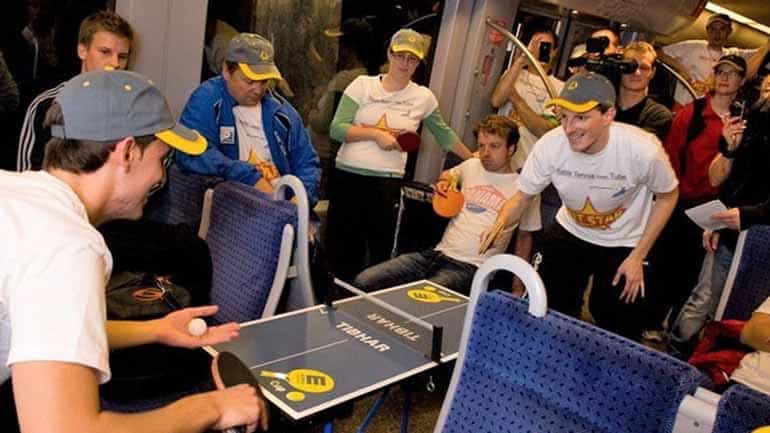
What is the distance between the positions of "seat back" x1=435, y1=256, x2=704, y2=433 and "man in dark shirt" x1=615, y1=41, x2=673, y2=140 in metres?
2.33

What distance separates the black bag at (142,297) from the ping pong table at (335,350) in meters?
0.23

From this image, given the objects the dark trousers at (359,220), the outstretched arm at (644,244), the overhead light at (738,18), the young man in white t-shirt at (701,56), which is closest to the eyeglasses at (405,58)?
the dark trousers at (359,220)

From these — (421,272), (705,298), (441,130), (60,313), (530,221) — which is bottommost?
(421,272)

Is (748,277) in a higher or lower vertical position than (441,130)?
lower

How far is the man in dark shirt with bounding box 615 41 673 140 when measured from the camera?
10.8 feet

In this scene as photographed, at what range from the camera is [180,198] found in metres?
2.55

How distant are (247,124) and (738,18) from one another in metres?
8.50

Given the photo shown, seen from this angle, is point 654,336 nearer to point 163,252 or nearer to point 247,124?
point 247,124

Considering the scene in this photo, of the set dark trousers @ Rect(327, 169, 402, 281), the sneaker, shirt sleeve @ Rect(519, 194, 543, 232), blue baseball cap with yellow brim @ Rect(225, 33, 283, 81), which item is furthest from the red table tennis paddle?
the sneaker

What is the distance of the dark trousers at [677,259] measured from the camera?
3.46 m

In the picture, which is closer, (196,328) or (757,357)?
(196,328)

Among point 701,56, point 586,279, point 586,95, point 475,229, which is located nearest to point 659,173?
point 586,95

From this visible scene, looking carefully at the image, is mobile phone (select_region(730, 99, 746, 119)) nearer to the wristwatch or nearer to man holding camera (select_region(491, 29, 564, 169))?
the wristwatch

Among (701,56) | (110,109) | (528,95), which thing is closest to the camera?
(110,109)
